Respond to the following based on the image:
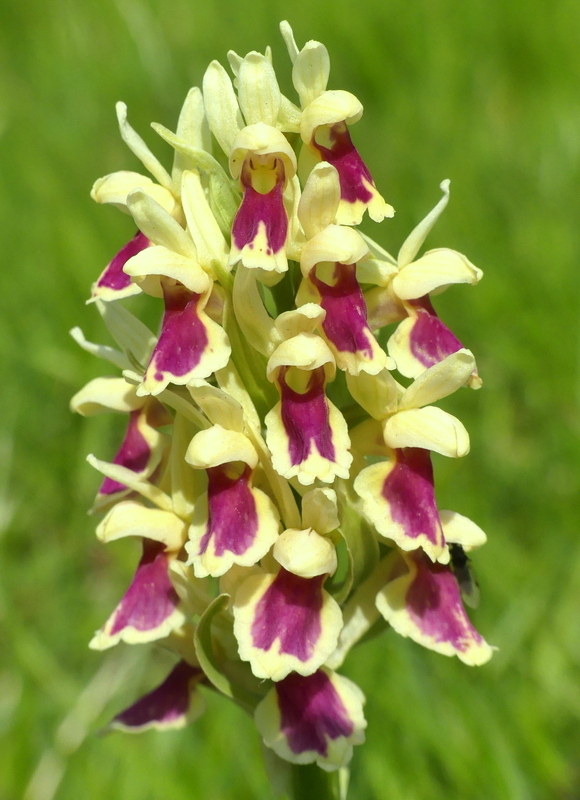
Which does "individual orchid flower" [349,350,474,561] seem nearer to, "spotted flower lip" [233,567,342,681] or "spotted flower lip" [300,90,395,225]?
"spotted flower lip" [233,567,342,681]

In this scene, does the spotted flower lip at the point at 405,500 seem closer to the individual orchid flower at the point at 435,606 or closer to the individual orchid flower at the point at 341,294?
the individual orchid flower at the point at 435,606

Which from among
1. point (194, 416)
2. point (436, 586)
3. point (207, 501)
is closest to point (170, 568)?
point (207, 501)

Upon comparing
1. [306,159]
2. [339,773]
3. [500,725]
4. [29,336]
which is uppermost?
[306,159]

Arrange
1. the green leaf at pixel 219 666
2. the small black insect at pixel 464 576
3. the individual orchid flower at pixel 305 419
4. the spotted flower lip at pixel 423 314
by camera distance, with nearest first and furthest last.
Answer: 1. the individual orchid flower at pixel 305 419
2. the green leaf at pixel 219 666
3. the spotted flower lip at pixel 423 314
4. the small black insect at pixel 464 576

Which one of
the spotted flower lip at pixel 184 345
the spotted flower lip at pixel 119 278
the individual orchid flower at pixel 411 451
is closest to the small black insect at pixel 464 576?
the individual orchid flower at pixel 411 451

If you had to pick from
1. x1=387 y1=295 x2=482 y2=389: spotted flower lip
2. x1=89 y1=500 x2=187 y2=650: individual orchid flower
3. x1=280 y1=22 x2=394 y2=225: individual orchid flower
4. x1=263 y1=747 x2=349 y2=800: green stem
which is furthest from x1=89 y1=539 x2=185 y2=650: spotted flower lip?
x1=280 y1=22 x2=394 y2=225: individual orchid flower

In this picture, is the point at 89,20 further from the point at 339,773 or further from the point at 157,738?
the point at 339,773

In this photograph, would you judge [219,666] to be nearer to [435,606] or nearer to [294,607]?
[294,607]
